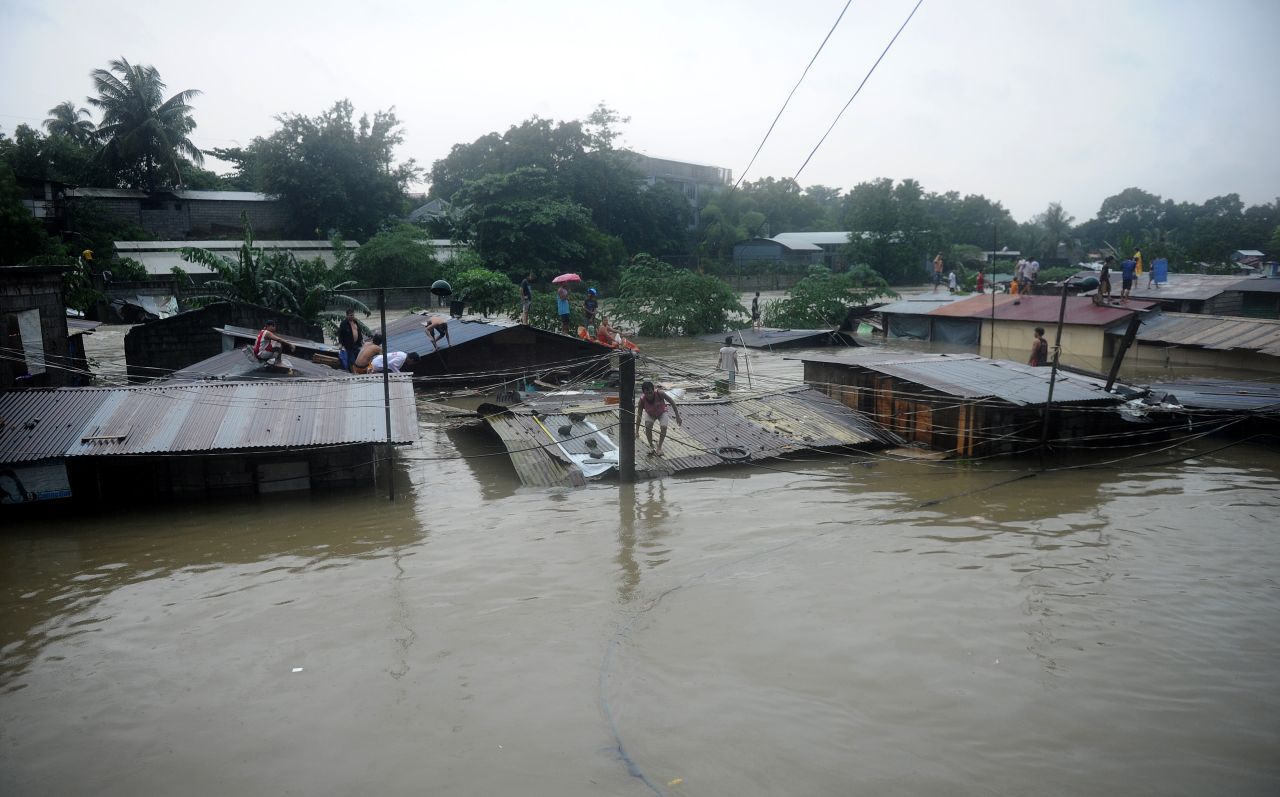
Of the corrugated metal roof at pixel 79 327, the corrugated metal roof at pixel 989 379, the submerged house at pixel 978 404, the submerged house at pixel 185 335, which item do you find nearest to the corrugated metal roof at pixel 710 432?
the submerged house at pixel 978 404

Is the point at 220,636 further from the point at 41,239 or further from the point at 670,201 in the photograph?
the point at 670,201

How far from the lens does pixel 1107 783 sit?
5.88 meters

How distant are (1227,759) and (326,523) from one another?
993 cm

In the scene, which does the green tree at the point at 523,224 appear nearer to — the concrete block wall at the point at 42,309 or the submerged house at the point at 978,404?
the concrete block wall at the point at 42,309

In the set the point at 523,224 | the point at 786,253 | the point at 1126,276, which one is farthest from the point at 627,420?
the point at 786,253

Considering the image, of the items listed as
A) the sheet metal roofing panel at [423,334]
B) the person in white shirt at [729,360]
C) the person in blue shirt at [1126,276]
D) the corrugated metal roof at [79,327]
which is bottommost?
the person in white shirt at [729,360]

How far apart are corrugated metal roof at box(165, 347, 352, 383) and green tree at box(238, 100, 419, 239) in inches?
1106

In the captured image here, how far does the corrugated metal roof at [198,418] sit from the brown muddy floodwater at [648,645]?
3.48 ft

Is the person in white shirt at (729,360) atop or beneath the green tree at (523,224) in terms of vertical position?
beneath

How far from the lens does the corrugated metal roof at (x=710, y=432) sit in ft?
43.3

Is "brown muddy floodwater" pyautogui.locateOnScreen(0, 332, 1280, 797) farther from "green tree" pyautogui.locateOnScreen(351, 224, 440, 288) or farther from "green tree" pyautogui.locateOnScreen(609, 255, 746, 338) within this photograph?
"green tree" pyautogui.locateOnScreen(351, 224, 440, 288)

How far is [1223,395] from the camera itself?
16.1 meters

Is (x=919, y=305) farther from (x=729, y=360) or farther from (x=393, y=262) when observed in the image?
(x=393, y=262)

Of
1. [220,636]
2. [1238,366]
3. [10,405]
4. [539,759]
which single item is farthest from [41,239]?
[1238,366]
